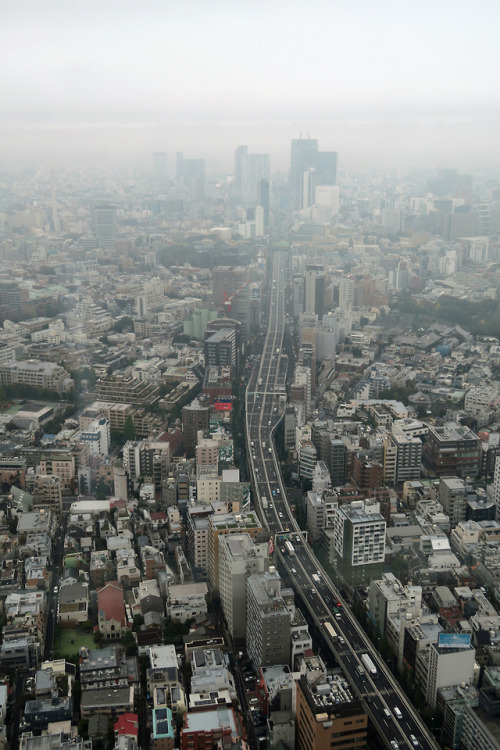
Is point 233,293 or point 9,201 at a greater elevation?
point 9,201

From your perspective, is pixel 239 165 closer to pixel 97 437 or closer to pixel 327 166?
pixel 327 166

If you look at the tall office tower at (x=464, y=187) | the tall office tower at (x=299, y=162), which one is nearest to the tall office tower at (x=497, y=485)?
the tall office tower at (x=299, y=162)

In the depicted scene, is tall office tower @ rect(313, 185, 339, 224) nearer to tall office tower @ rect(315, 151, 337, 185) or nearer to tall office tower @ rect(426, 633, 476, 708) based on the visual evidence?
tall office tower @ rect(315, 151, 337, 185)

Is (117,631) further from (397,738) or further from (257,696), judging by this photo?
(397,738)

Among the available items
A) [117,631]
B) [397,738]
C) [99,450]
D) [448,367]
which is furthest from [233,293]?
[397,738]

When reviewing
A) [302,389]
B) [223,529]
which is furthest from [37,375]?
[223,529]

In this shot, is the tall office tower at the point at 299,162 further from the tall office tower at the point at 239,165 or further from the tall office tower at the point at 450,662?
the tall office tower at the point at 450,662

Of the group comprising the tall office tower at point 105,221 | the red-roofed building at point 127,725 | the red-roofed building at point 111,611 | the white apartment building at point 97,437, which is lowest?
the red-roofed building at point 111,611
